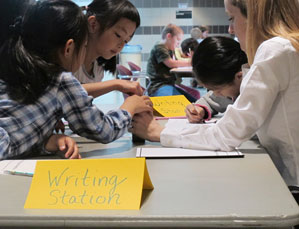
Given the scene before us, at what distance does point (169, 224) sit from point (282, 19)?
2.34 ft

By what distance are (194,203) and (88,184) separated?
0.62ft

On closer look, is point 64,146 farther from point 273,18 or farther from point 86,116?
point 273,18

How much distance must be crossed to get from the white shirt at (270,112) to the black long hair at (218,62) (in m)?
0.49

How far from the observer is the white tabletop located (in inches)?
24.8

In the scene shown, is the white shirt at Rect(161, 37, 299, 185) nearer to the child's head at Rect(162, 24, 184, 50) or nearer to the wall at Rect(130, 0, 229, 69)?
the child's head at Rect(162, 24, 184, 50)

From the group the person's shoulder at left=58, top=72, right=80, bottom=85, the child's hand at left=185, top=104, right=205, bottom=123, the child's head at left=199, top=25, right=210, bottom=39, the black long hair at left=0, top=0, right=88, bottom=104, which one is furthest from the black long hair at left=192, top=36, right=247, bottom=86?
the child's head at left=199, top=25, right=210, bottom=39

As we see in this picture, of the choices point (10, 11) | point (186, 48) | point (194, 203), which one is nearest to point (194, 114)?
point (10, 11)

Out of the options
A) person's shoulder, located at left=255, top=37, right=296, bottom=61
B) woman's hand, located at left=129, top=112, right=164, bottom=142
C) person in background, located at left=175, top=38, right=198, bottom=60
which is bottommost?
person in background, located at left=175, top=38, right=198, bottom=60

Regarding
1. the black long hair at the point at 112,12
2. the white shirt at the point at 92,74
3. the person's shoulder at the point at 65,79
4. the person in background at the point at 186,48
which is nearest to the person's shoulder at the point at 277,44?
the person's shoulder at the point at 65,79

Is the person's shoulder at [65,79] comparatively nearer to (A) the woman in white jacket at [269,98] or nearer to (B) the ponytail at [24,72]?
(B) the ponytail at [24,72]

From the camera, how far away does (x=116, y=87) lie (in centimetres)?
153

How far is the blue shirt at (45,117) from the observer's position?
103cm

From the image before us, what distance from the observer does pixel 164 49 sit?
16.0 feet

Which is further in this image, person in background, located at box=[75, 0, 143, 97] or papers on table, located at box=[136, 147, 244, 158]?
person in background, located at box=[75, 0, 143, 97]
